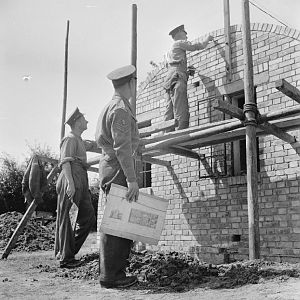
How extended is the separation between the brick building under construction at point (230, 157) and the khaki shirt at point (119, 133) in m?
1.62

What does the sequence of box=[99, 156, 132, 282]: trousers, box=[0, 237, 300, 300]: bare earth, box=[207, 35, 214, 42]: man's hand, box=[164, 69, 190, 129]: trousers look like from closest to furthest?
box=[0, 237, 300, 300]: bare earth, box=[99, 156, 132, 282]: trousers, box=[164, 69, 190, 129]: trousers, box=[207, 35, 214, 42]: man's hand

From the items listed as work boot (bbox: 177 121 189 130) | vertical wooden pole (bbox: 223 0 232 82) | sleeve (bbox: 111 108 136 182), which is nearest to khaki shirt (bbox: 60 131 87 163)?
work boot (bbox: 177 121 189 130)

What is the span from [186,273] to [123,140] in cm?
156

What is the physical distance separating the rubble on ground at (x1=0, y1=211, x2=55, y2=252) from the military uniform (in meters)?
5.47

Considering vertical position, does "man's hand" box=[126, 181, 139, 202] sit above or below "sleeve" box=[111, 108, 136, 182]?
below

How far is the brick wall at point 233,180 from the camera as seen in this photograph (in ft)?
21.7

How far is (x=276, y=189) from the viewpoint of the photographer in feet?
22.0

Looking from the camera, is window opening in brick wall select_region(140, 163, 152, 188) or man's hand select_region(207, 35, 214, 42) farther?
window opening in brick wall select_region(140, 163, 152, 188)

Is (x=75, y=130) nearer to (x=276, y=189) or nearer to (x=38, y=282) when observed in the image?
(x=38, y=282)

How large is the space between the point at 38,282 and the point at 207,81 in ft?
16.1

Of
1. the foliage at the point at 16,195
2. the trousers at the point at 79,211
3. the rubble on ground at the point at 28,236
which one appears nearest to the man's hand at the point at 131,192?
the trousers at the point at 79,211

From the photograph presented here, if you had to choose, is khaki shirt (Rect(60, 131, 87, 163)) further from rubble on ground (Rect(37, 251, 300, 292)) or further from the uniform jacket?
the uniform jacket

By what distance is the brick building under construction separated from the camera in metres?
6.46

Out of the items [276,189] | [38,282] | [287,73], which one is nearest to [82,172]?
[38,282]
